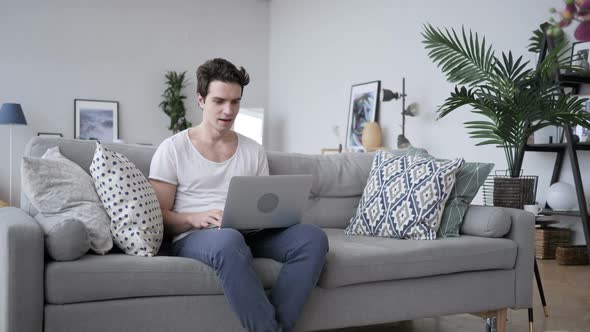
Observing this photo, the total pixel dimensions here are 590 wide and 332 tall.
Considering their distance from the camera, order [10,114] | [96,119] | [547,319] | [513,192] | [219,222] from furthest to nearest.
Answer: [96,119], [10,114], [513,192], [547,319], [219,222]

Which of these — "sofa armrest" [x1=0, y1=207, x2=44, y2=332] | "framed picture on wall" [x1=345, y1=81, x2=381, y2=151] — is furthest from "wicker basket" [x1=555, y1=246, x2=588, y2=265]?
"sofa armrest" [x1=0, y1=207, x2=44, y2=332]

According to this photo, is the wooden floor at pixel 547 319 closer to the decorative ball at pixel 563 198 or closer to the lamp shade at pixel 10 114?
the decorative ball at pixel 563 198

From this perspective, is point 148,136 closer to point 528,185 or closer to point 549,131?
point 549,131

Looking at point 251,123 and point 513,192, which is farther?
point 251,123

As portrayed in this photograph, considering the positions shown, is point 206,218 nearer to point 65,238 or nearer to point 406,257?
point 65,238

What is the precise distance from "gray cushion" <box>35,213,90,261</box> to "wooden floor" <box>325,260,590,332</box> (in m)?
1.35

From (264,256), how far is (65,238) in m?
0.72

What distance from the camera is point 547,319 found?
9.41 ft

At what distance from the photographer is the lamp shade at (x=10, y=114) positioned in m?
6.84

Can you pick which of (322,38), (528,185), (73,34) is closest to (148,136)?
(73,34)

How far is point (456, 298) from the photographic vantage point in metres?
2.45

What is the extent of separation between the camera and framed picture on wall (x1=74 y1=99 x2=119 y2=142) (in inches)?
305

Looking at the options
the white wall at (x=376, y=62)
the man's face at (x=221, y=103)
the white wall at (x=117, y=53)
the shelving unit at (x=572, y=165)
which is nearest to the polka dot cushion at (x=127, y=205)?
the man's face at (x=221, y=103)

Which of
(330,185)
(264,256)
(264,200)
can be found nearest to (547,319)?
(330,185)
